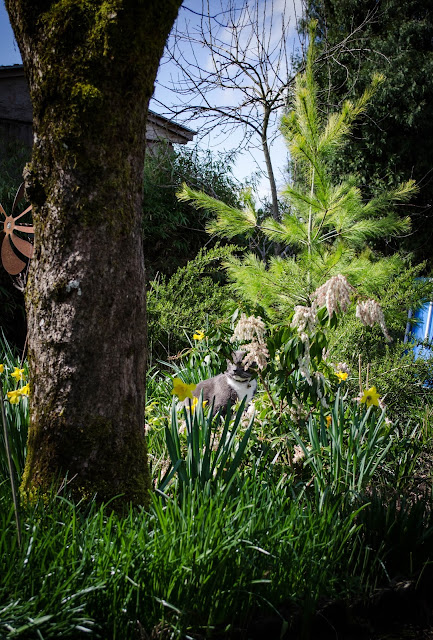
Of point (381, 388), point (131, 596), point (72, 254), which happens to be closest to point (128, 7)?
point (72, 254)

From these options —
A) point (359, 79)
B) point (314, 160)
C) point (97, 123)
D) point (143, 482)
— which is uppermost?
point (359, 79)

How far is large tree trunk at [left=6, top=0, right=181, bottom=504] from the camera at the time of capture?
63.7 inches

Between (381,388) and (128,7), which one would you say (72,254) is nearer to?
(128,7)

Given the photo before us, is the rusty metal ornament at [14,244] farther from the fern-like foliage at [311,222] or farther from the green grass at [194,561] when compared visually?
the fern-like foliage at [311,222]

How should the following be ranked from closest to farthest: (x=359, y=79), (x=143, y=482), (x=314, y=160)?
(x=143, y=482), (x=314, y=160), (x=359, y=79)

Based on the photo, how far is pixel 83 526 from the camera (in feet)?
4.97

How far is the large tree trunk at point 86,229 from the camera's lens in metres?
1.62

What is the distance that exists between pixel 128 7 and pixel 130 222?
2.23 ft

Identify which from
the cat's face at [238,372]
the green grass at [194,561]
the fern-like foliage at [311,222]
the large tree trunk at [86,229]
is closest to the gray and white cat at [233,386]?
the cat's face at [238,372]

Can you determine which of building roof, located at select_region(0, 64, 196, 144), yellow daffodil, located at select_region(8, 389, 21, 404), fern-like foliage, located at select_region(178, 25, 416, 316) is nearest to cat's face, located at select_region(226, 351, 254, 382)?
fern-like foliage, located at select_region(178, 25, 416, 316)

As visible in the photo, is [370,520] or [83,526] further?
[370,520]

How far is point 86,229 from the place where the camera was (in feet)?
5.32

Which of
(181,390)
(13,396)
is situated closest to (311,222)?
(181,390)

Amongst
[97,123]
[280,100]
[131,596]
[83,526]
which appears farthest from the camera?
[280,100]
